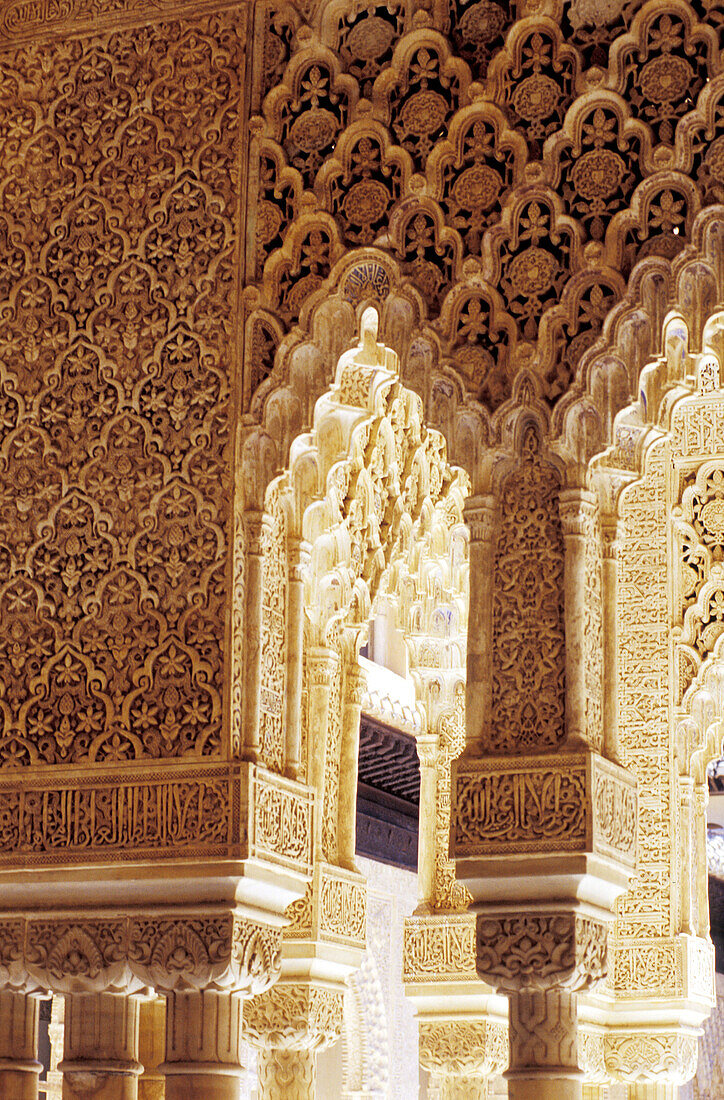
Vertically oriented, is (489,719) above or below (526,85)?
below

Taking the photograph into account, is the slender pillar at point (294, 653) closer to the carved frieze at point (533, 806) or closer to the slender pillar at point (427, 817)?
the carved frieze at point (533, 806)

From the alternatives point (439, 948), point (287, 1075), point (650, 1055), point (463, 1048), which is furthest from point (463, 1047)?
point (287, 1075)

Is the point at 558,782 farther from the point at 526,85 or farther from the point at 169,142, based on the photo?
the point at 169,142

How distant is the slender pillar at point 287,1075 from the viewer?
238 inches

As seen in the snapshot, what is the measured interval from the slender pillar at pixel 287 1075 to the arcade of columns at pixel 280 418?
3.83ft

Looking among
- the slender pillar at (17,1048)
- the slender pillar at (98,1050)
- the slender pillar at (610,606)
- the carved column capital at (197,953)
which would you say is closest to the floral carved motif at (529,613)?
the slender pillar at (610,606)

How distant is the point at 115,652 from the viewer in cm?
489

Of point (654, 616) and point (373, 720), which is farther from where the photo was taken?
point (373, 720)

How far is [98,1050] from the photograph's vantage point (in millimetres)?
4875

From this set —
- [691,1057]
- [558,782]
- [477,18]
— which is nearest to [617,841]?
[558,782]

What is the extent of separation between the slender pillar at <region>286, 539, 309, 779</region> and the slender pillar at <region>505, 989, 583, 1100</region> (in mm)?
970

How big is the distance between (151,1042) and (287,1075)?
3.28ft

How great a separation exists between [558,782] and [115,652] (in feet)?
4.23

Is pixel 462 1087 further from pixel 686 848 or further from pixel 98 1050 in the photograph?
pixel 98 1050
